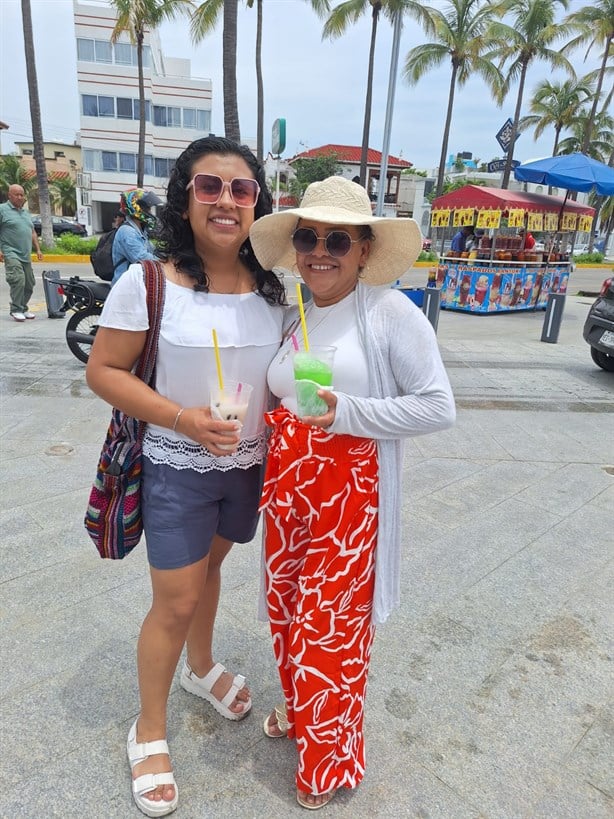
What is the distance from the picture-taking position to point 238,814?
1.58 meters

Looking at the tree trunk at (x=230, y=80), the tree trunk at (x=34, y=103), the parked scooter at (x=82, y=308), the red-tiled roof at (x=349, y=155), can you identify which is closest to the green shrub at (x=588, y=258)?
the red-tiled roof at (x=349, y=155)

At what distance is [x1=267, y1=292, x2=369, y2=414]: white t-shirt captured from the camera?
58.1 inches

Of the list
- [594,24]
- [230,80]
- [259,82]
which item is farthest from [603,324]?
[594,24]

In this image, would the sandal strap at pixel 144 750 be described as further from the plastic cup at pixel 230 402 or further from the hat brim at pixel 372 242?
the hat brim at pixel 372 242

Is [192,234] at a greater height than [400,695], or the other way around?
[192,234]

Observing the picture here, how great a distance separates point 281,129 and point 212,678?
5.88 meters

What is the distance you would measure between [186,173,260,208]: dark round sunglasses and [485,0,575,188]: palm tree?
22729 mm

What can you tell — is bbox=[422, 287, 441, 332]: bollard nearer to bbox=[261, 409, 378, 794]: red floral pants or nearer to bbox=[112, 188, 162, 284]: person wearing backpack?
bbox=[112, 188, 162, 284]: person wearing backpack

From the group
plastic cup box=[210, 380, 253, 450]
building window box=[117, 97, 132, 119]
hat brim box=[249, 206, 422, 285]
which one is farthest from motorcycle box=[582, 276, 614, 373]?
building window box=[117, 97, 132, 119]

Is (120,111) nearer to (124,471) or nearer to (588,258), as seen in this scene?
(588,258)

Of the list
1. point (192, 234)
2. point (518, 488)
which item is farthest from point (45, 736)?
point (518, 488)

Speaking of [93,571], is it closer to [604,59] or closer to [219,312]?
[219,312]

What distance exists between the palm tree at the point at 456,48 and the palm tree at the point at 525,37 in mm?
535

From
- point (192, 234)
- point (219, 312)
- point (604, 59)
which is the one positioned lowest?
point (219, 312)
